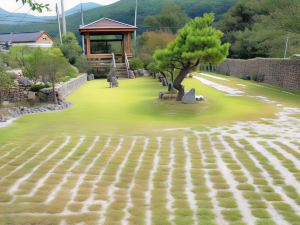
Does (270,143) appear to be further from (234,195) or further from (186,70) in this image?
(186,70)

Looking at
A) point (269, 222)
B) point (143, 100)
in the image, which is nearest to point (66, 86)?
point (143, 100)

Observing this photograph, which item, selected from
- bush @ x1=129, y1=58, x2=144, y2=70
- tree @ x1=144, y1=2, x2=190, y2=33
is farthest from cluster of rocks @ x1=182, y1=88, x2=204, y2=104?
tree @ x1=144, y1=2, x2=190, y2=33

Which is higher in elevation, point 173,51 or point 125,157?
point 173,51

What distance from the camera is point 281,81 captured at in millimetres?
18094

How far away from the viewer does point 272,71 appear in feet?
63.4

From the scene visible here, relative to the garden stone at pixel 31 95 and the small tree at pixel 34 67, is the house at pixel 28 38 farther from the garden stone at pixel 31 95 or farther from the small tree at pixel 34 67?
the garden stone at pixel 31 95

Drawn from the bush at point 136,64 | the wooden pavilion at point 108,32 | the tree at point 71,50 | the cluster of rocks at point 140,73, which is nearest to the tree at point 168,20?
the wooden pavilion at point 108,32

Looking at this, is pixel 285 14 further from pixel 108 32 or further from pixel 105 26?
pixel 108 32

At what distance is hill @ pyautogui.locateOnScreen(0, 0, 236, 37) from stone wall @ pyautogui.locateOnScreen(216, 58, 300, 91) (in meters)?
34.9

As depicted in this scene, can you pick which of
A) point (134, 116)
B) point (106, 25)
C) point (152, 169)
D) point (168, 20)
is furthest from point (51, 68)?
point (168, 20)

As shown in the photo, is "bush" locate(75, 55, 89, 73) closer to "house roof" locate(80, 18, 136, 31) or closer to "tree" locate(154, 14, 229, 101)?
"house roof" locate(80, 18, 136, 31)

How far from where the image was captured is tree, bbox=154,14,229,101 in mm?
10391

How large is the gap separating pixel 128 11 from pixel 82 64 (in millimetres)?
42741

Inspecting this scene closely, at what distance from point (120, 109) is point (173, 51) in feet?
9.05
